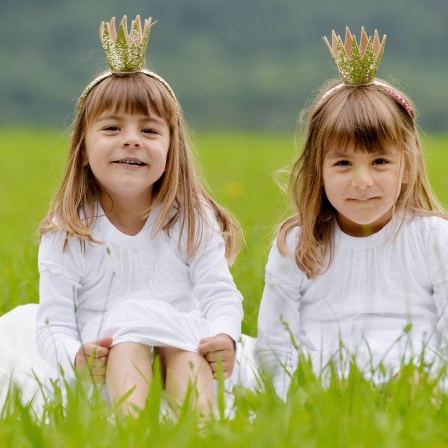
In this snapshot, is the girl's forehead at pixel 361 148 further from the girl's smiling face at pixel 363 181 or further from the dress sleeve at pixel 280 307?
the dress sleeve at pixel 280 307

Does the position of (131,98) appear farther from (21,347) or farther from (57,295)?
(21,347)

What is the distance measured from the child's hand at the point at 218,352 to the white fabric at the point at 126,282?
0.10 metres

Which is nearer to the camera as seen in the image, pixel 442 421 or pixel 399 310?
pixel 442 421

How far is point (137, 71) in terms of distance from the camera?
3.11 meters

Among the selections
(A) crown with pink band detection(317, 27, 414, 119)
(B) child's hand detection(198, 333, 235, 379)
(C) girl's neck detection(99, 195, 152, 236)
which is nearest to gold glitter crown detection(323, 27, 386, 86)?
(A) crown with pink band detection(317, 27, 414, 119)

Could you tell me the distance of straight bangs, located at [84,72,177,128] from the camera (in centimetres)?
300

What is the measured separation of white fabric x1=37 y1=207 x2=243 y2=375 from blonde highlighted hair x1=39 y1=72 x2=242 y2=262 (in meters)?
0.04

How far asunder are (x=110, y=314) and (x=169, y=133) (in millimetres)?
661

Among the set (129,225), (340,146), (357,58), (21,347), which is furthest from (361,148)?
(21,347)

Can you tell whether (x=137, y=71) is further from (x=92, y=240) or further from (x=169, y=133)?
(x=92, y=240)

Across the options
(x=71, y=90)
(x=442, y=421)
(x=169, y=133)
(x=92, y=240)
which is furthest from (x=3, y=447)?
(x=71, y=90)

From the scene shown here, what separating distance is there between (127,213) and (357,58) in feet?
2.95

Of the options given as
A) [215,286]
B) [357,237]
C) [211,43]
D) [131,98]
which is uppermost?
[211,43]

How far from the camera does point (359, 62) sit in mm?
2963
